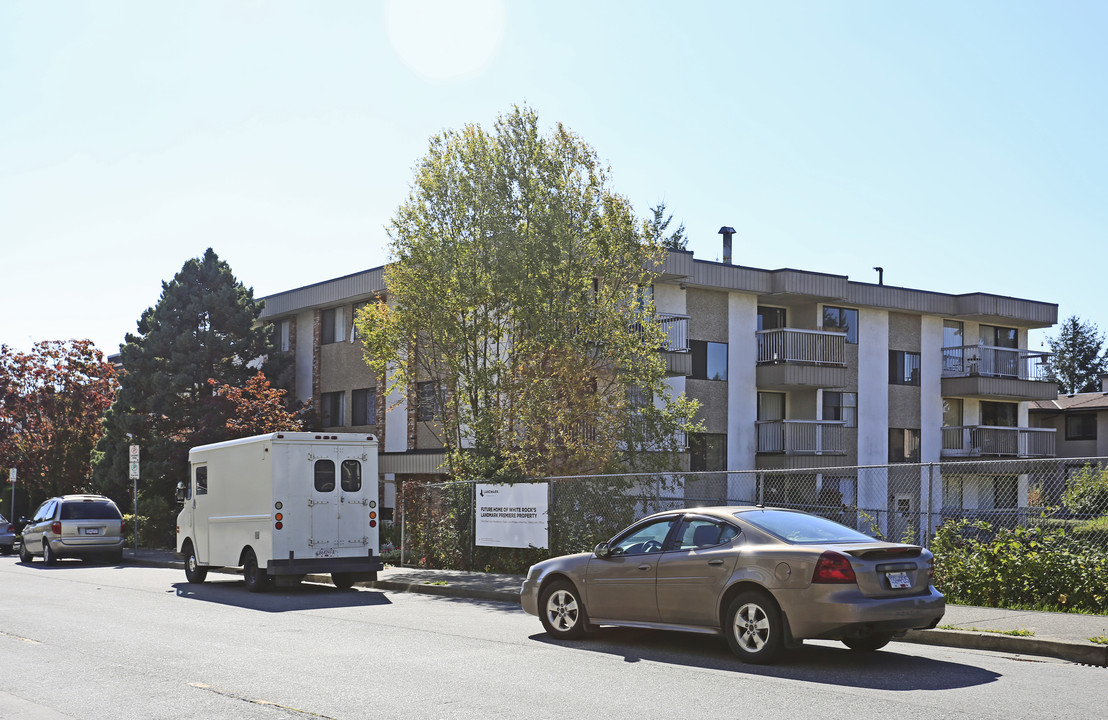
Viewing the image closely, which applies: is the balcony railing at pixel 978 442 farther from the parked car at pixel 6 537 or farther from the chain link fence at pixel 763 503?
the parked car at pixel 6 537

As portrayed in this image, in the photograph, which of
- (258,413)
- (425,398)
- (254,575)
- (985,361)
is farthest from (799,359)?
(254,575)

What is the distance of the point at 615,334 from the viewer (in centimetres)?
2261

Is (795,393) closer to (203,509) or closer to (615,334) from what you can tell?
(615,334)

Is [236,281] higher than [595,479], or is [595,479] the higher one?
[236,281]

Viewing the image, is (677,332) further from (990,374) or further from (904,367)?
(990,374)

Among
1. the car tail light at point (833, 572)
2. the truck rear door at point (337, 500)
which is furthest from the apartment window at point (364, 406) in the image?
the car tail light at point (833, 572)

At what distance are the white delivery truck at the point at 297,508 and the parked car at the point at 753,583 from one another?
7584 millimetres

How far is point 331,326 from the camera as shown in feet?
120

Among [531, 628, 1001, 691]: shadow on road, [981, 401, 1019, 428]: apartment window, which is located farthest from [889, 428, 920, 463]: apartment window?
[531, 628, 1001, 691]: shadow on road

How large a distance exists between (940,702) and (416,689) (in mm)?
3864

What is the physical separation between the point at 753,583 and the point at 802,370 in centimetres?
2431

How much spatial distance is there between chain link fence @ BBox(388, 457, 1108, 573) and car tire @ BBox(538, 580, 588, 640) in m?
4.94

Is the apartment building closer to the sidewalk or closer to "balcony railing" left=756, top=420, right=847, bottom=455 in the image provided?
"balcony railing" left=756, top=420, right=847, bottom=455

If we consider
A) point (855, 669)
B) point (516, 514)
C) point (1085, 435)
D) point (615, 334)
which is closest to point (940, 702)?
point (855, 669)
